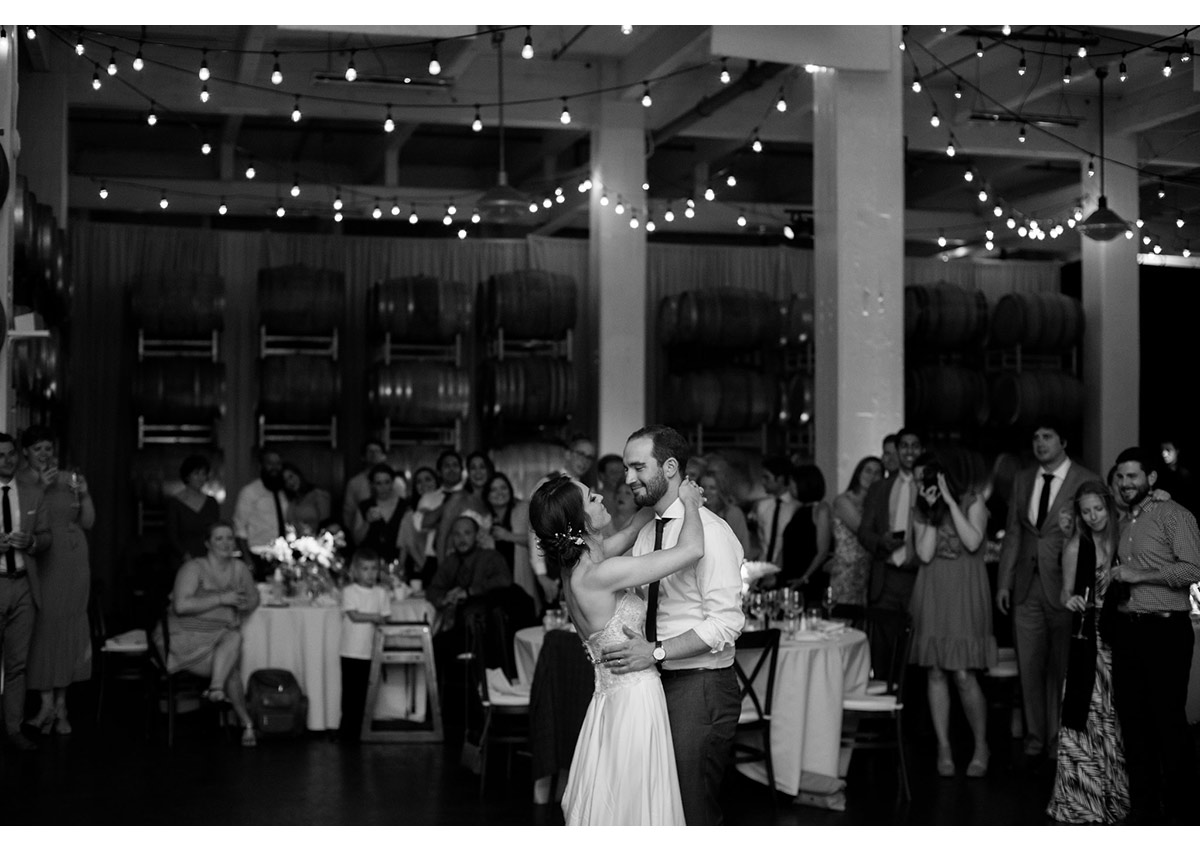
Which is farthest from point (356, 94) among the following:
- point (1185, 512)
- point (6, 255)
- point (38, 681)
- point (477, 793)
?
point (1185, 512)

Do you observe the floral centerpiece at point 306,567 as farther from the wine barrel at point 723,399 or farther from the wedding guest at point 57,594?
the wine barrel at point 723,399

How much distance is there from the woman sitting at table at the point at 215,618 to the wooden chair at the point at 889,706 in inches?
114

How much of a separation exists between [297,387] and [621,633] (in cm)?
963

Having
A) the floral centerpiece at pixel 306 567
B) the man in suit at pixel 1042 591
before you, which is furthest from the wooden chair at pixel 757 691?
the floral centerpiece at pixel 306 567

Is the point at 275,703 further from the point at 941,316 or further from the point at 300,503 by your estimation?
the point at 941,316

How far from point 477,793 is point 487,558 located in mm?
1864

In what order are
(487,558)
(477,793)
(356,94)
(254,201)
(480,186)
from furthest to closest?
(480,186)
(254,201)
(356,94)
(487,558)
(477,793)

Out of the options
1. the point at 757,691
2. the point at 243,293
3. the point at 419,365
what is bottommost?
the point at 757,691

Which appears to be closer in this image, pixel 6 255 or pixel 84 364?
pixel 6 255

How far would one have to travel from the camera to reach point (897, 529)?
7.23 meters

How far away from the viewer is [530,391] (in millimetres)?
13352

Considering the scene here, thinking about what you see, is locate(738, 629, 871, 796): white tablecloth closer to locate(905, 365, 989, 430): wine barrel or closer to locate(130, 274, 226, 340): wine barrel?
locate(130, 274, 226, 340): wine barrel

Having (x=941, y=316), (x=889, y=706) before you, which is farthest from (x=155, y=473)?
(x=889, y=706)

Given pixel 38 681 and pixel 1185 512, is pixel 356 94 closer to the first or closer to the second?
pixel 38 681
